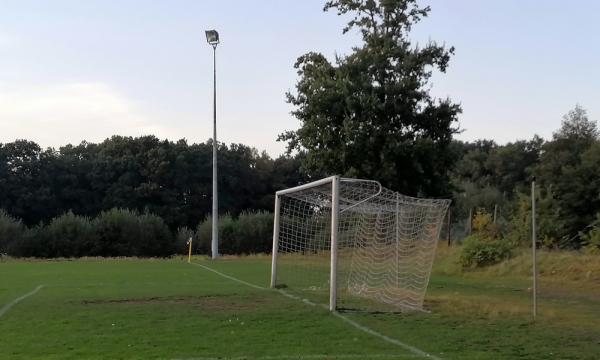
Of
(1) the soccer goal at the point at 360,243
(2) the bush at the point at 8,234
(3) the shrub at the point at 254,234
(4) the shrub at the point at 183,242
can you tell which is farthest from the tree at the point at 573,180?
(2) the bush at the point at 8,234

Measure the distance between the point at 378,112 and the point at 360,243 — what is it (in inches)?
489

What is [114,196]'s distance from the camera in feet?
240

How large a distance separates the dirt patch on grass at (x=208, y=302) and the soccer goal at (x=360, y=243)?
1455 mm

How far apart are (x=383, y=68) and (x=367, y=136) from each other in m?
4.15

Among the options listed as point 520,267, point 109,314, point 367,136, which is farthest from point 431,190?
point 109,314

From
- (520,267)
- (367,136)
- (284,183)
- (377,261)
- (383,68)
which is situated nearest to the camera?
(377,261)

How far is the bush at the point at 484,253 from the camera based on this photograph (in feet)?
87.0

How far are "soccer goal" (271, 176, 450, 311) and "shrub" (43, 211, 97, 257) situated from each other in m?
37.1

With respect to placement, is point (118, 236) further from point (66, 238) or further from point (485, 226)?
point (485, 226)

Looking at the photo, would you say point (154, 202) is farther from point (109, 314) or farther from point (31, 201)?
point (109, 314)

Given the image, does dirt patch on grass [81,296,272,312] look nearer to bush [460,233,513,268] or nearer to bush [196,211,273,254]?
bush [460,233,513,268]

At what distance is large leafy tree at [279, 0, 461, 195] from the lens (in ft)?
99.6

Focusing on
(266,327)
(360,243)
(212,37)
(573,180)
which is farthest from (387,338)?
(573,180)

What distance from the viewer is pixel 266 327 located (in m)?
10.7
